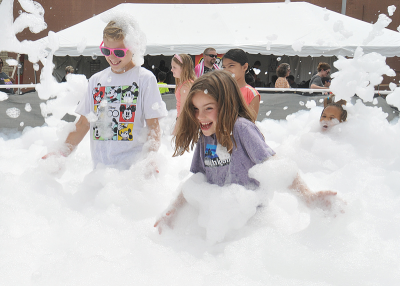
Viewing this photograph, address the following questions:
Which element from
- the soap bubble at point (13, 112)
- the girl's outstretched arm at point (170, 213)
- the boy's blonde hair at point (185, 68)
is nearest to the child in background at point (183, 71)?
the boy's blonde hair at point (185, 68)

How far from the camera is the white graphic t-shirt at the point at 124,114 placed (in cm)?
242

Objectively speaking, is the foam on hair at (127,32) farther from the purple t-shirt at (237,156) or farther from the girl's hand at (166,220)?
the girl's hand at (166,220)

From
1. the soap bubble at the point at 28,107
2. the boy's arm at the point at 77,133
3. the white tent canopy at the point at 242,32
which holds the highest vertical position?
the white tent canopy at the point at 242,32

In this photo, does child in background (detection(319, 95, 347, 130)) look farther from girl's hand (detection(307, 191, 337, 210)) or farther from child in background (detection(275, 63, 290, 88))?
girl's hand (detection(307, 191, 337, 210))

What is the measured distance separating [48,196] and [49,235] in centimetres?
47

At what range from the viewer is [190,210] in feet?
6.98

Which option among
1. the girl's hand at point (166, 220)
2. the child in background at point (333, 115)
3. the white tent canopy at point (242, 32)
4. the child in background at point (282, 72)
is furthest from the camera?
the white tent canopy at point (242, 32)

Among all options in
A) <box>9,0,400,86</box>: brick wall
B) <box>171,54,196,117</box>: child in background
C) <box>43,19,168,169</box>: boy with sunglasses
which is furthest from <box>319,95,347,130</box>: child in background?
<box>9,0,400,86</box>: brick wall

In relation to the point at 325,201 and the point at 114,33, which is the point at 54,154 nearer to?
the point at 114,33

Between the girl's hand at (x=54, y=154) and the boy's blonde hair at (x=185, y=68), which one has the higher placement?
the boy's blonde hair at (x=185, y=68)

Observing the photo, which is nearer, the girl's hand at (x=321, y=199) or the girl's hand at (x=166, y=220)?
the girl's hand at (x=321, y=199)

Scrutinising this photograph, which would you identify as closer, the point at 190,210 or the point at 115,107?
the point at 190,210

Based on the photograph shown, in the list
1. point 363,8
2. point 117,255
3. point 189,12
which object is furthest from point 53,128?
point 363,8

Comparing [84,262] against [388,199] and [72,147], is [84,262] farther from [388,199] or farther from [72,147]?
[388,199]
